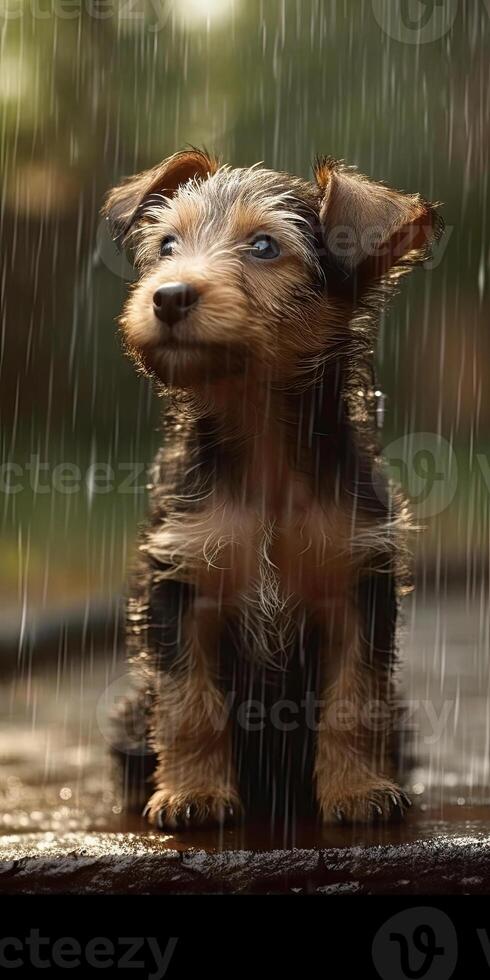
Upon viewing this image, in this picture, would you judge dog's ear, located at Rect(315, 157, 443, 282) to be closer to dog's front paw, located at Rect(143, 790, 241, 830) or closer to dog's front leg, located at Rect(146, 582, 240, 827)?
dog's front leg, located at Rect(146, 582, 240, 827)

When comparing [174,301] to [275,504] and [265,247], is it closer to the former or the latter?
[265,247]

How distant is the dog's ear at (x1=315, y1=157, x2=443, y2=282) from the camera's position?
2.36 metres

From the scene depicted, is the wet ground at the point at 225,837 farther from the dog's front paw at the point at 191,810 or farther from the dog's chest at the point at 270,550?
the dog's chest at the point at 270,550

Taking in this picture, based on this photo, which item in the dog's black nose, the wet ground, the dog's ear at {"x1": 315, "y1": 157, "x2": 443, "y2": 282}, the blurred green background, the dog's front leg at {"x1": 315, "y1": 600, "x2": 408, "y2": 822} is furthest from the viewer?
the blurred green background

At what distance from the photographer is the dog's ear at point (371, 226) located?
2.36 metres

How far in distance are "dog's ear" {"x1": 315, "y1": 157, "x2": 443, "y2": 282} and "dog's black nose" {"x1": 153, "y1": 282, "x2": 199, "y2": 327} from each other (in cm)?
45

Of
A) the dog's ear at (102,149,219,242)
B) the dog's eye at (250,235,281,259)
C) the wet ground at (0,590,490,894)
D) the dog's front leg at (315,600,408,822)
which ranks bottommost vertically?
the wet ground at (0,590,490,894)

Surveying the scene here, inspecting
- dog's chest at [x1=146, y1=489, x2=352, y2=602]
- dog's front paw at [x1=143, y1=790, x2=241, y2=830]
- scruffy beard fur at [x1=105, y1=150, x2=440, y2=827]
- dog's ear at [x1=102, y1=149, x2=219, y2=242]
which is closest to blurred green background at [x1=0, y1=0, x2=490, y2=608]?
dog's ear at [x1=102, y1=149, x2=219, y2=242]

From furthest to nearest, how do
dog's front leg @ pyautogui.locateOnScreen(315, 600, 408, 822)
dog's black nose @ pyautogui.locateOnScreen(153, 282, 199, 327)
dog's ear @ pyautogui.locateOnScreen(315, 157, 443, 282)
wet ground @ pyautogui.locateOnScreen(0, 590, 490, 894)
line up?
dog's front leg @ pyautogui.locateOnScreen(315, 600, 408, 822) < dog's ear @ pyautogui.locateOnScreen(315, 157, 443, 282) < dog's black nose @ pyautogui.locateOnScreen(153, 282, 199, 327) < wet ground @ pyautogui.locateOnScreen(0, 590, 490, 894)

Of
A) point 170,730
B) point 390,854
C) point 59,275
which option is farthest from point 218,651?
point 59,275

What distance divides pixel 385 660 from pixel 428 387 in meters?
4.38

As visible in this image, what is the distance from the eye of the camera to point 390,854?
6.79 ft

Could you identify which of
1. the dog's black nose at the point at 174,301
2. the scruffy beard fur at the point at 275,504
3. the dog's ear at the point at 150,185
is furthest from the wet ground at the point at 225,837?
the dog's ear at the point at 150,185

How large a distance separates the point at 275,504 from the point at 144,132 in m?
3.16
